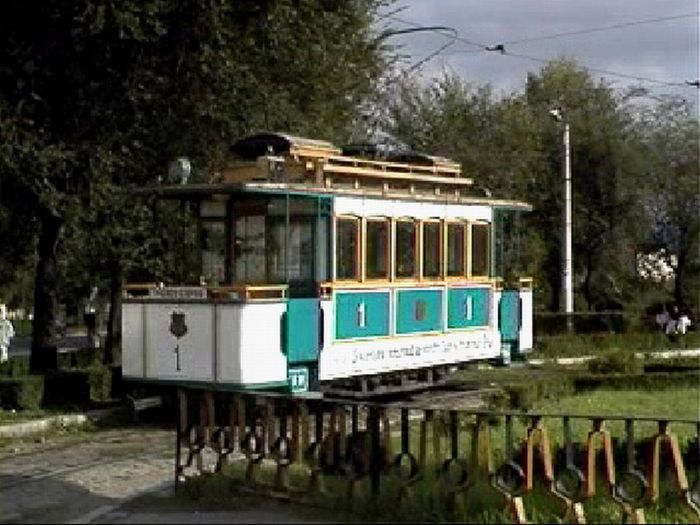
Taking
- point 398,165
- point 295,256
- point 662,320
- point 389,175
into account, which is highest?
point 398,165

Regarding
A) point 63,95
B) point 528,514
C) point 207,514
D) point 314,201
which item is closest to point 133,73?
point 63,95

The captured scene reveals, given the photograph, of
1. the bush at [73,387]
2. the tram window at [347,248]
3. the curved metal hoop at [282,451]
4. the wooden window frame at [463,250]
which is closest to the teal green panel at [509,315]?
the wooden window frame at [463,250]

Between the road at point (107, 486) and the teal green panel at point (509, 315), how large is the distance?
6.85 metres

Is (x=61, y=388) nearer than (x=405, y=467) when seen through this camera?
No

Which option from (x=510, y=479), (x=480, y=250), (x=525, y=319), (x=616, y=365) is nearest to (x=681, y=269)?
(x=616, y=365)

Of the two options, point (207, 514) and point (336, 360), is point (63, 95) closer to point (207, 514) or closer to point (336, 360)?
point (336, 360)

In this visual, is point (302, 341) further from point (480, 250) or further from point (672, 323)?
point (672, 323)

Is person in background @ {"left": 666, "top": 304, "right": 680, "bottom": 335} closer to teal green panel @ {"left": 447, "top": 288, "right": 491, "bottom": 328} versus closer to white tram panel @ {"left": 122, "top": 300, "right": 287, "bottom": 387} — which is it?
teal green panel @ {"left": 447, "top": 288, "right": 491, "bottom": 328}

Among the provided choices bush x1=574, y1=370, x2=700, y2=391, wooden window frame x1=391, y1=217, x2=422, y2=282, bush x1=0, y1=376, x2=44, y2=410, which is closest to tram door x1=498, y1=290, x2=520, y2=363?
bush x1=574, y1=370, x2=700, y2=391

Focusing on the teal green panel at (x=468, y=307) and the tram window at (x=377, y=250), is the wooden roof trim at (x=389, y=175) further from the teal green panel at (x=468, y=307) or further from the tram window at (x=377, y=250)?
the teal green panel at (x=468, y=307)

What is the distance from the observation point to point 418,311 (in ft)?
65.9

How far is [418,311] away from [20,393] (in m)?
5.86

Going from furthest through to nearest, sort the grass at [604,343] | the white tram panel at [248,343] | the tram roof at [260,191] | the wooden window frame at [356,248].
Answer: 1. the grass at [604,343]
2. the wooden window frame at [356,248]
3. the tram roof at [260,191]
4. the white tram panel at [248,343]

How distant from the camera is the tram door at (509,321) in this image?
74.9 feet
